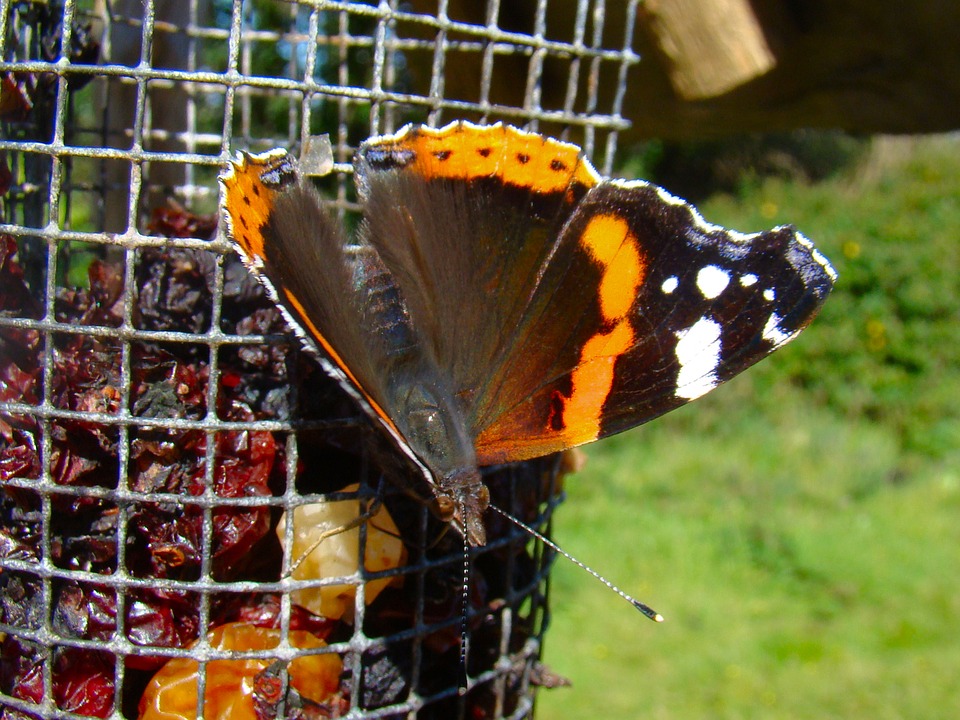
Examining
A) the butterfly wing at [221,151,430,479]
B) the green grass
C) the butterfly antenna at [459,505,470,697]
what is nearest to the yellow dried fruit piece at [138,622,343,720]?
the butterfly antenna at [459,505,470,697]

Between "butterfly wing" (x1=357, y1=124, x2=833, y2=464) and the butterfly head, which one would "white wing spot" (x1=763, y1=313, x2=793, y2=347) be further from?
the butterfly head

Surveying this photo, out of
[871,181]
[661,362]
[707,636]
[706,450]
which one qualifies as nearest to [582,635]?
[707,636]

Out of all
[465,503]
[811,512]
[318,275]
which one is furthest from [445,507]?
[811,512]

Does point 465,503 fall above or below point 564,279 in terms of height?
below

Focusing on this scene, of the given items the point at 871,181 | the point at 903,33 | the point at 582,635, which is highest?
the point at 903,33

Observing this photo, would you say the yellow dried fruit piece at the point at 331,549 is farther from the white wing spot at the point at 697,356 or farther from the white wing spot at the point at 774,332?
the white wing spot at the point at 774,332

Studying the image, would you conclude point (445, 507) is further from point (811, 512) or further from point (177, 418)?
point (811, 512)

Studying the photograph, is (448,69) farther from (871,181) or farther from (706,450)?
(871,181)
